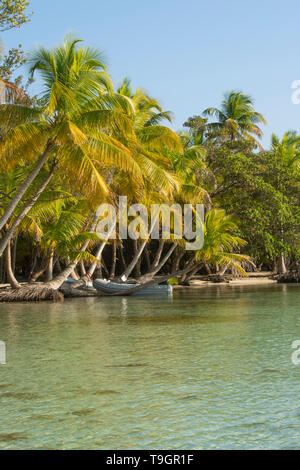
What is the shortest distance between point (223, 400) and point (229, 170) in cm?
2108

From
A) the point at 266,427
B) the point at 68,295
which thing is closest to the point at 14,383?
the point at 266,427

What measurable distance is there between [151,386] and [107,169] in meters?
10.6

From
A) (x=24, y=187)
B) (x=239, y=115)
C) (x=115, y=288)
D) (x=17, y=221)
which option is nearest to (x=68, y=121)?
(x=24, y=187)

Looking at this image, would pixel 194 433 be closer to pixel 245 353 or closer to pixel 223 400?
pixel 223 400

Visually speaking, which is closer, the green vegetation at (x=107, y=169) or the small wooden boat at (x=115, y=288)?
the green vegetation at (x=107, y=169)

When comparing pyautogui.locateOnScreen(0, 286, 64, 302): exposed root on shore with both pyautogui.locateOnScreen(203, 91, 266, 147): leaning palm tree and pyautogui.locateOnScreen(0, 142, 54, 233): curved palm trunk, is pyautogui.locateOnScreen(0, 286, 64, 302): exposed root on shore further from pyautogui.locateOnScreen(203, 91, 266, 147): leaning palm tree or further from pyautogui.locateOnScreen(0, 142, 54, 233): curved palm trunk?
pyautogui.locateOnScreen(203, 91, 266, 147): leaning palm tree

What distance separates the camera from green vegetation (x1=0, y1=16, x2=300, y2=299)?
1194 cm

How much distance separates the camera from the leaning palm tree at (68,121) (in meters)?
11.4

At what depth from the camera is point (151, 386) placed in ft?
17.2

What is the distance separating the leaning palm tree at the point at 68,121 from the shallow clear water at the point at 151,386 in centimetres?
369

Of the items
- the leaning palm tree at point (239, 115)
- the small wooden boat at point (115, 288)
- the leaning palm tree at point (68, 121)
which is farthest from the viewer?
the leaning palm tree at point (239, 115)

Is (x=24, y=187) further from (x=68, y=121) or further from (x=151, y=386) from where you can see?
(x=151, y=386)

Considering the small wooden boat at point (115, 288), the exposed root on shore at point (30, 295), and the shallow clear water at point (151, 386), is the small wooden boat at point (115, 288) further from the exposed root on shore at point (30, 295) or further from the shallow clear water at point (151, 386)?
the shallow clear water at point (151, 386)

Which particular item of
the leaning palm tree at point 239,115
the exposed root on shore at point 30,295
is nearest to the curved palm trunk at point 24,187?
the exposed root on shore at point 30,295
